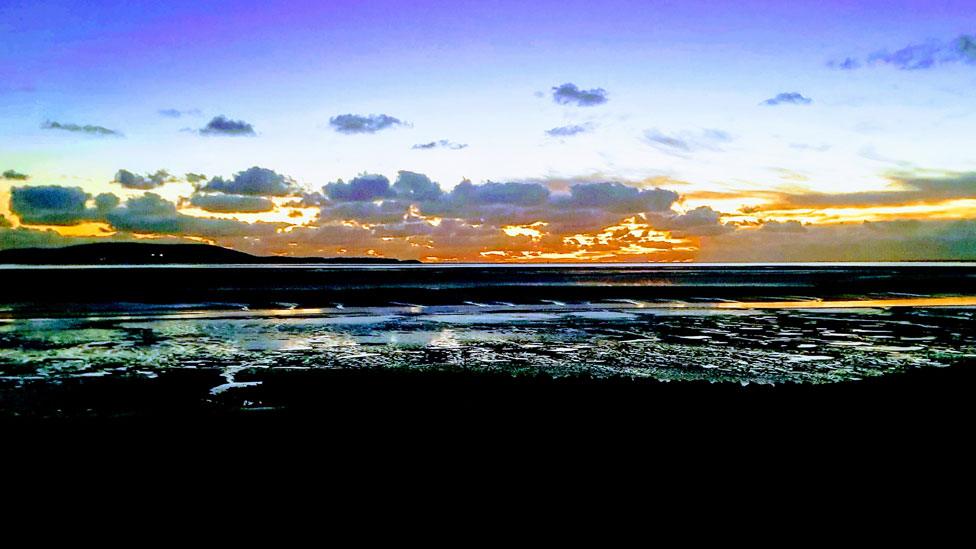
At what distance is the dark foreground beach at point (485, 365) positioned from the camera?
1245 centimetres

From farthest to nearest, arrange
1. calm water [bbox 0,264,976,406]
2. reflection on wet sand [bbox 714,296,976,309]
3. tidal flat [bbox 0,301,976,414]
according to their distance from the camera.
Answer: reflection on wet sand [bbox 714,296,976,309] < calm water [bbox 0,264,976,406] < tidal flat [bbox 0,301,976,414]

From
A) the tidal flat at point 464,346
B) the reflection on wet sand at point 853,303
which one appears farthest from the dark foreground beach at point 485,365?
the reflection on wet sand at point 853,303

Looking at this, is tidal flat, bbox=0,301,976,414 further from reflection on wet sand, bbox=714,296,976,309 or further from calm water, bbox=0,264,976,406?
reflection on wet sand, bbox=714,296,976,309

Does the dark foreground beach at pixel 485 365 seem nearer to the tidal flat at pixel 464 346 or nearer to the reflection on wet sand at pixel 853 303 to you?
the tidal flat at pixel 464 346

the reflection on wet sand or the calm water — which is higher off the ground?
the reflection on wet sand

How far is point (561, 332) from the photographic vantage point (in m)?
27.1

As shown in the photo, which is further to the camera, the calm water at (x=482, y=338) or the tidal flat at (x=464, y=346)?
the calm water at (x=482, y=338)

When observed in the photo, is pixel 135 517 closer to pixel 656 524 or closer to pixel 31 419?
pixel 656 524

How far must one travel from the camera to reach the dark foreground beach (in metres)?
12.4

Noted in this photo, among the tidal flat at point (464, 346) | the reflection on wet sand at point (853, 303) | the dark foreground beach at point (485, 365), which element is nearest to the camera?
the dark foreground beach at point (485, 365)

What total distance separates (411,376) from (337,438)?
21.5ft

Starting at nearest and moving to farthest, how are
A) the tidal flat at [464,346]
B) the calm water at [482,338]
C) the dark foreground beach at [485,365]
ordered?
the dark foreground beach at [485,365], the tidal flat at [464,346], the calm water at [482,338]

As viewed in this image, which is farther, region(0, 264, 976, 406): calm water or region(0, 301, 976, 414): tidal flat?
region(0, 264, 976, 406): calm water

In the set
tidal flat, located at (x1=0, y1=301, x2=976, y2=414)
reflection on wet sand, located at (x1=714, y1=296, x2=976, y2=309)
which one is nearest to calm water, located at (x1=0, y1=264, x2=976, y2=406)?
tidal flat, located at (x1=0, y1=301, x2=976, y2=414)
